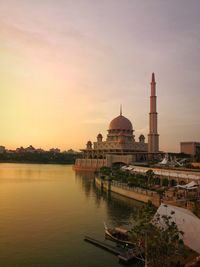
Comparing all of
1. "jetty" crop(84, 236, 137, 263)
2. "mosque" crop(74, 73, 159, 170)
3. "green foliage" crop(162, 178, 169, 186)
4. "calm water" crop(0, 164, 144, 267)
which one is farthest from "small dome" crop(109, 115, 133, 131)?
"jetty" crop(84, 236, 137, 263)

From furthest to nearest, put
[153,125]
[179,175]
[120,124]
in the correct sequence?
[120,124] < [153,125] < [179,175]

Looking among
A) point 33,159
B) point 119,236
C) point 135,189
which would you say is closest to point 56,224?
point 119,236

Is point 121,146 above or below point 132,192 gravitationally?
above

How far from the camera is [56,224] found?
35219 millimetres

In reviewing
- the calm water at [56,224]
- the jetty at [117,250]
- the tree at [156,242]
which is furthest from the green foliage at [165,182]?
the tree at [156,242]

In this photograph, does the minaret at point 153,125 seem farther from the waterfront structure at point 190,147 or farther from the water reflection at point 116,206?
the water reflection at point 116,206

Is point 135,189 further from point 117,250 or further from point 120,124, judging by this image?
point 120,124

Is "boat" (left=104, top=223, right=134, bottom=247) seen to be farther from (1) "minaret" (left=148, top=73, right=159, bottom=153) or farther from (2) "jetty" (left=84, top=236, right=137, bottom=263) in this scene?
(1) "minaret" (left=148, top=73, right=159, bottom=153)

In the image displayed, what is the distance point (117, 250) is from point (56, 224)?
33.9ft

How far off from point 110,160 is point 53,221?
6947cm

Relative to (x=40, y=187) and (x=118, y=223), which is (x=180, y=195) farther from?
(x=40, y=187)

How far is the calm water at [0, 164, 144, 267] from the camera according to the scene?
2559 cm

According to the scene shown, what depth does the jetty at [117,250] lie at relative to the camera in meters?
24.7

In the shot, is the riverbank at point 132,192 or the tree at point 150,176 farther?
the tree at point 150,176
